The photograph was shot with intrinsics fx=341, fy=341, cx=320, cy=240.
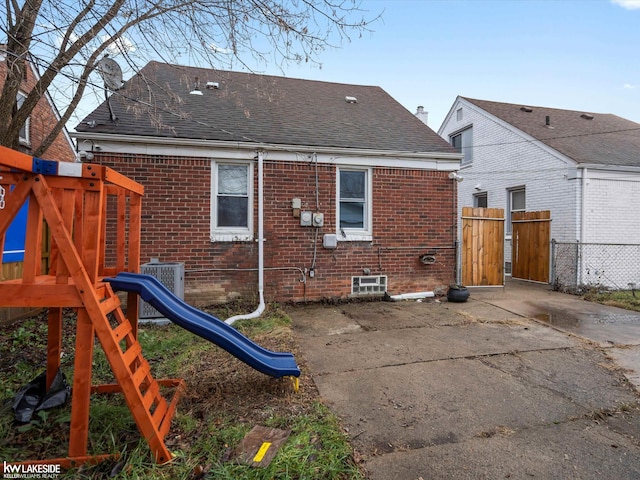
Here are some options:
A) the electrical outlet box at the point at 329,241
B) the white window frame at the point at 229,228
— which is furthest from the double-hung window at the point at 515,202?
the white window frame at the point at 229,228

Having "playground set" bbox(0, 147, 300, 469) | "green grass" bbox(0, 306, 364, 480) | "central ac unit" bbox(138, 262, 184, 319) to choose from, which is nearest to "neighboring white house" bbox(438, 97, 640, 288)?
"green grass" bbox(0, 306, 364, 480)

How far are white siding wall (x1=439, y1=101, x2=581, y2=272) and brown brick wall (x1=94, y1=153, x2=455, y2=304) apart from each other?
4.03m

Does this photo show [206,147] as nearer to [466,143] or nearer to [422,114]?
[422,114]

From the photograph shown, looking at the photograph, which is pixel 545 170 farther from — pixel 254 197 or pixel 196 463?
pixel 196 463

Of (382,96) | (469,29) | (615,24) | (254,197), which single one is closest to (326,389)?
(254,197)

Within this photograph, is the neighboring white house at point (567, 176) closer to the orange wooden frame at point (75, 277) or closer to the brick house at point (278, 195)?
the brick house at point (278, 195)

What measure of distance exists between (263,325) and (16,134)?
13.3 feet

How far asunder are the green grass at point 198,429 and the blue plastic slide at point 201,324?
24 centimetres

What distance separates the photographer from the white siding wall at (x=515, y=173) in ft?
30.7

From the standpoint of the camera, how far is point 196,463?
84.4 inches

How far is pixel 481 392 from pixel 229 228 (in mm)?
5164

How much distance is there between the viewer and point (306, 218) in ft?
22.7

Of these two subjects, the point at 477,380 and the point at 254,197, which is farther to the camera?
the point at 254,197

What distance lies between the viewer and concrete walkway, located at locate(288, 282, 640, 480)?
225cm
